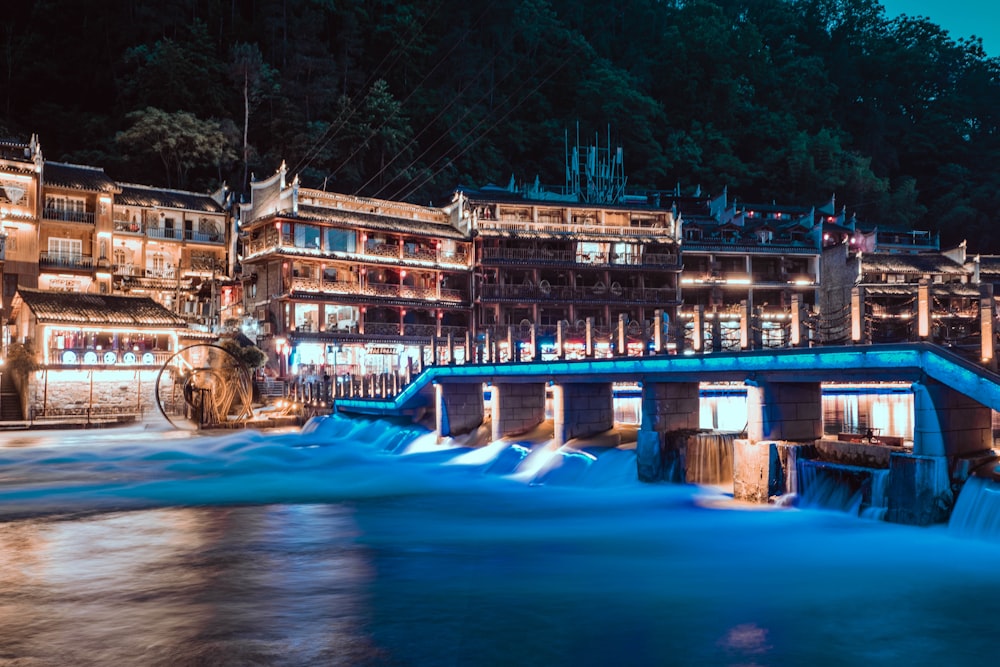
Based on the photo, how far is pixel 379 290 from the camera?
2283 inches

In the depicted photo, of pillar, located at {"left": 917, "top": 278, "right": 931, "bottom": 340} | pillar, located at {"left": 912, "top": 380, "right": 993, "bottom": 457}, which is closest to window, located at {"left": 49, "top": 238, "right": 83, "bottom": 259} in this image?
pillar, located at {"left": 917, "top": 278, "right": 931, "bottom": 340}

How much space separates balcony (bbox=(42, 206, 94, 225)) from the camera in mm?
53875

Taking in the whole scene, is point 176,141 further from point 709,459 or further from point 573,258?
point 709,459

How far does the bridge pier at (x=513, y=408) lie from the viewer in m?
31.1

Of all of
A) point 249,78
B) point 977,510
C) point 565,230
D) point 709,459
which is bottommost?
point 977,510

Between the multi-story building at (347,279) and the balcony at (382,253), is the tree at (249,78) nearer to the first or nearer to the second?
the multi-story building at (347,279)

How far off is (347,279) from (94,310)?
16929 millimetres

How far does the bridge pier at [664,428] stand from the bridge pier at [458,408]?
12.0 meters

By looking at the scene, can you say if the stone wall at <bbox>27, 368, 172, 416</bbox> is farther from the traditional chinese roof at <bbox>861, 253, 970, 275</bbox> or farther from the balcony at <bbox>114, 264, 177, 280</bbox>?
the traditional chinese roof at <bbox>861, 253, 970, 275</bbox>

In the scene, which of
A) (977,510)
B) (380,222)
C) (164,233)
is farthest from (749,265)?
(977,510)

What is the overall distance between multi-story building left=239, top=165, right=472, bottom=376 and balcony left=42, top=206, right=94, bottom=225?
395 inches

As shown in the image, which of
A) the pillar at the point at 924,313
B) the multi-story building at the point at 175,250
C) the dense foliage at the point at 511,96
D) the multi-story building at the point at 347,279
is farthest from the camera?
the dense foliage at the point at 511,96

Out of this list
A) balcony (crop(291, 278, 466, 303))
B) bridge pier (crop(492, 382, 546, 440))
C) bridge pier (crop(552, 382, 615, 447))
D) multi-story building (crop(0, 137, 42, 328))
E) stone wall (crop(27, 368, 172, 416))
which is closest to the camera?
bridge pier (crop(552, 382, 615, 447))

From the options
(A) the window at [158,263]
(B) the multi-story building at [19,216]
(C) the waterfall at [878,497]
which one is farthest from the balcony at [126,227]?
(C) the waterfall at [878,497]
